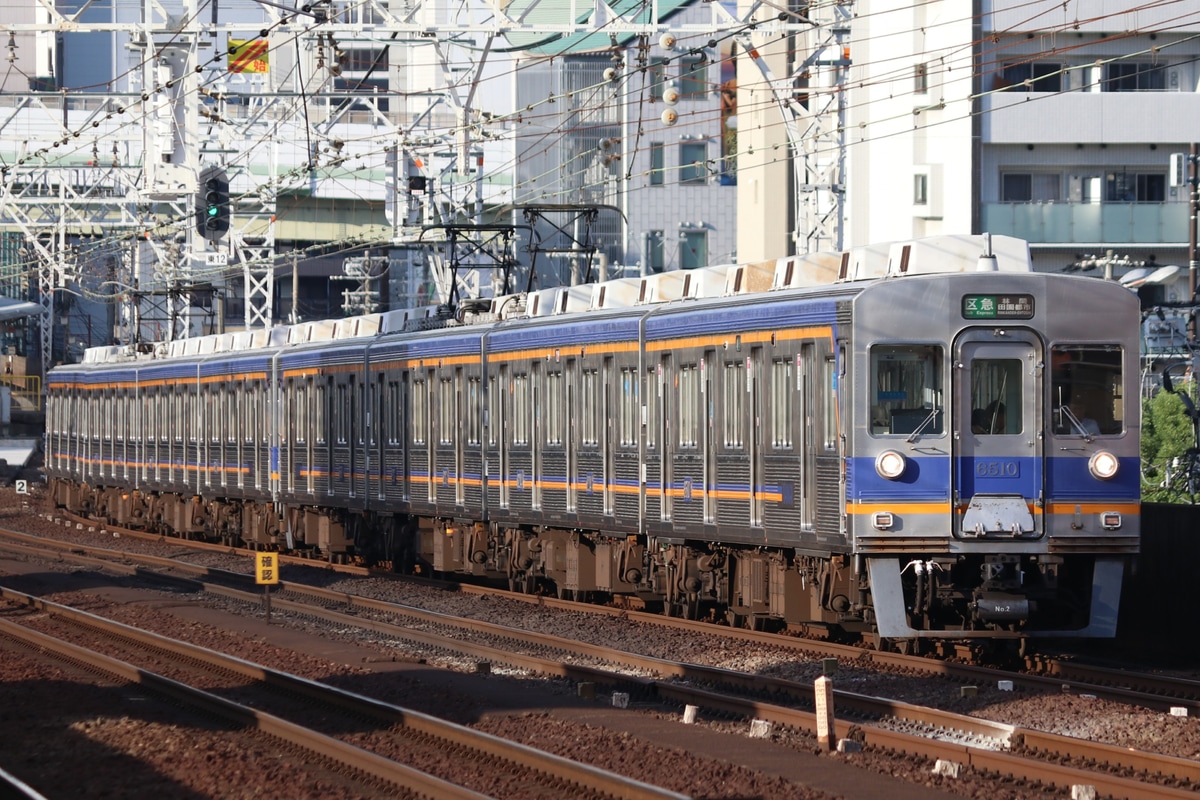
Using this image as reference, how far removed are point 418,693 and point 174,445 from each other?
873 inches

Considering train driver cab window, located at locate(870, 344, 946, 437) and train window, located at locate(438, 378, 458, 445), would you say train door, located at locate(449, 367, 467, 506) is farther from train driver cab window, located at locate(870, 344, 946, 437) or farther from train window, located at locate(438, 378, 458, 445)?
train driver cab window, located at locate(870, 344, 946, 437)

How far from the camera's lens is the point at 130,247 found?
55219 millimetres

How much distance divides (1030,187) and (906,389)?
94.4 feet

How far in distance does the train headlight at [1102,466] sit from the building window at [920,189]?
26.9 m

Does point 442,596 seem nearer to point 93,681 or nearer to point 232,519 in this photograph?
point 93,681

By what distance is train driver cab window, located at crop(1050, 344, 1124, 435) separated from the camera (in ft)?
46.1

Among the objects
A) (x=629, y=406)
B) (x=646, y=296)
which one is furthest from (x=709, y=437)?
(x=646, y=296)

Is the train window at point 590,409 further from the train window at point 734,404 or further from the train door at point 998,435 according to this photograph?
the train door at point 998,435

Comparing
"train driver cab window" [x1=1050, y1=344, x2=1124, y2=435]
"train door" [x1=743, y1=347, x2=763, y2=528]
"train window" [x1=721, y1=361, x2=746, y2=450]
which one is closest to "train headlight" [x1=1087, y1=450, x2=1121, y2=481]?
"train driver cab window" [x1=1050, y1=344, x2=1124, y2=435]

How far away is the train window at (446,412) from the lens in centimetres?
2244

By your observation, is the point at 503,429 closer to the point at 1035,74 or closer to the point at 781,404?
the point at 781,404

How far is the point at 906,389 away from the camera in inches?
550

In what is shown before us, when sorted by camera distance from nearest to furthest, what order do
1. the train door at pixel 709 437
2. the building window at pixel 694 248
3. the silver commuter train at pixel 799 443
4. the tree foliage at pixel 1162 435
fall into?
the silver commuter train at pixel 799 443
the train door at pixel 709 437
the tree foliage at pixel 1162 435
the building window at pixel 694 248

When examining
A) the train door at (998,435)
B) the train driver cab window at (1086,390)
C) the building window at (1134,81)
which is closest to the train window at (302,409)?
the train door at (998,435)
